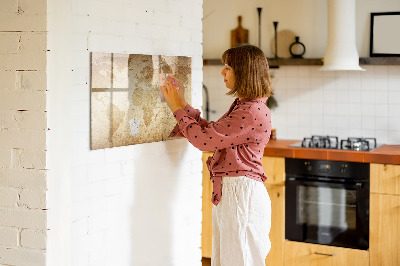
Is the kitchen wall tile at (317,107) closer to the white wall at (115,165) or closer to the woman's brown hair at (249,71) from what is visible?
the white wall at (115,165)

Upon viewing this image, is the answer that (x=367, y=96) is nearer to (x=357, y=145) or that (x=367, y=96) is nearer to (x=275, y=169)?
(x=357, y=145)

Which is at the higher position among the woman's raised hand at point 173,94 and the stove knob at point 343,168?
the woman's raised hand at point 173,94

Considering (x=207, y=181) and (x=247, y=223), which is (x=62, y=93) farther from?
(x=207, y=181)

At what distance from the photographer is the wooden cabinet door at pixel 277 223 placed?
445 cm

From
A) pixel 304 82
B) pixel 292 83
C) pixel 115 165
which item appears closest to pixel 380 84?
pixel 304 82

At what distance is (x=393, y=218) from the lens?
4.07 meters

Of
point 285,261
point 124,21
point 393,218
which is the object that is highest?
point 124,21

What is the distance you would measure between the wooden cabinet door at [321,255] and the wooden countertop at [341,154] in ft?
2.14

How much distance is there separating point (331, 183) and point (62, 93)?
2.47 m

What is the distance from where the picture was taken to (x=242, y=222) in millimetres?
2805

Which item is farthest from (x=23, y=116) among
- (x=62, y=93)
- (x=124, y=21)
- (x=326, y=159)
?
(x=326, y=159)

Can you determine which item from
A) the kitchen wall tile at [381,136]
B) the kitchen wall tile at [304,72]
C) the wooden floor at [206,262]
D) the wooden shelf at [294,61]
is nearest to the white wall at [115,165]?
the wooden floor at [206,262]

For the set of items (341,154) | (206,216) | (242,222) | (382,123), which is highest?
Answer: (382,123)

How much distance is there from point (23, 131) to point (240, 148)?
1005mm
